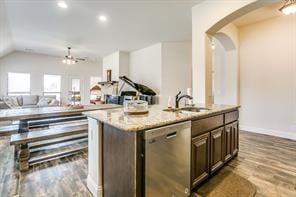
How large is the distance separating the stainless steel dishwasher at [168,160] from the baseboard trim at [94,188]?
0.78 metres

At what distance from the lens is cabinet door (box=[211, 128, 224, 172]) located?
225 centimetres

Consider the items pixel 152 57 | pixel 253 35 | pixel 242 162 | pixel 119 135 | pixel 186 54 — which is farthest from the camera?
pixel 152 57

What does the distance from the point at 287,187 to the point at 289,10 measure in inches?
106

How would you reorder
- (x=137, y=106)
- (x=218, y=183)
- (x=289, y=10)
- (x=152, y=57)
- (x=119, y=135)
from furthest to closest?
1. (x=152, y=57)
2. (x=289, y=10)
3. (x=218, y=183)
4. (x=137, y=106)
5. (x=119, y=135)

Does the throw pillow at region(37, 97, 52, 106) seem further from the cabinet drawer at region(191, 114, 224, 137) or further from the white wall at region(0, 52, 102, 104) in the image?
the cabinet drawer at region(191, 114, 224, 137)

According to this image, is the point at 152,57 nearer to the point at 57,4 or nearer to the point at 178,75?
the point at 178,75

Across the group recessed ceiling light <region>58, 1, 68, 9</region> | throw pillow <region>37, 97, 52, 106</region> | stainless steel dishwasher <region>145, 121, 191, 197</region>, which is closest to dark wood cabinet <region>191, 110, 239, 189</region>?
stainless steel dishwasher <region>145, 121, 191, 197</region>

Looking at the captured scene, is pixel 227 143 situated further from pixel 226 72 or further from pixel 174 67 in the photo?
pixel 174 67

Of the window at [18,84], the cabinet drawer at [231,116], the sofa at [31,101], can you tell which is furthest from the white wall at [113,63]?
the cabinet drawer at [231,116]

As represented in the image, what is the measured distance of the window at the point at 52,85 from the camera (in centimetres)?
868

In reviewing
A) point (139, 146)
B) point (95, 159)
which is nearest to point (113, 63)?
point (95, 159)

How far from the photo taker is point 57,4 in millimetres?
3404

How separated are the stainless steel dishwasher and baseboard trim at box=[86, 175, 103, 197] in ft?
2.55

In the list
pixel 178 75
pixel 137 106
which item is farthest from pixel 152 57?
pixel 137 106
